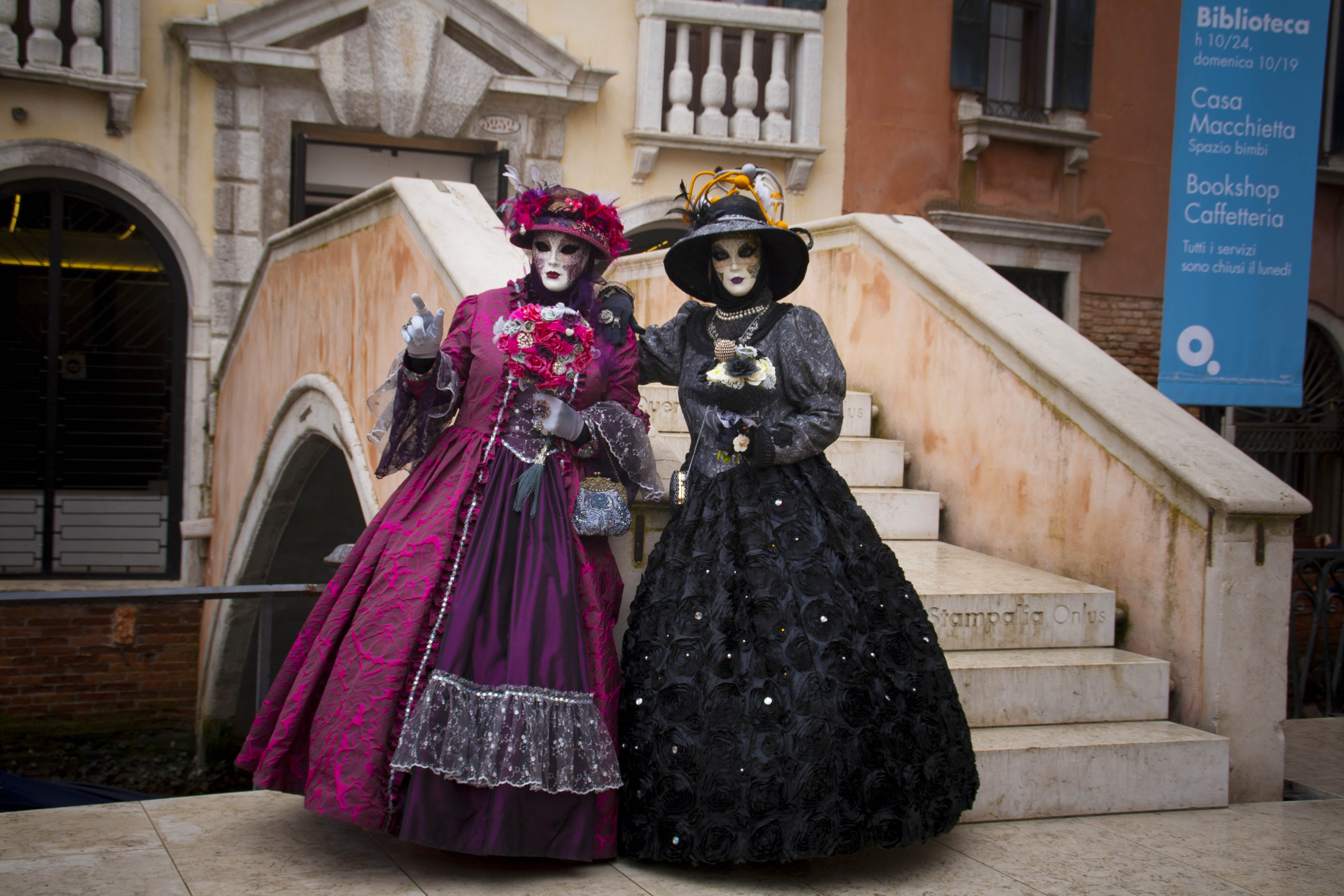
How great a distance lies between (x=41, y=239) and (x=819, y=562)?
7755mm

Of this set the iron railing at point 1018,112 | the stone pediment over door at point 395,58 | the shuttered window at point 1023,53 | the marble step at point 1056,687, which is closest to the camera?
the marble step at point 1056,687

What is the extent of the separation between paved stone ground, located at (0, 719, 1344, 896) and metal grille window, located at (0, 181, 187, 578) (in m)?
6.11

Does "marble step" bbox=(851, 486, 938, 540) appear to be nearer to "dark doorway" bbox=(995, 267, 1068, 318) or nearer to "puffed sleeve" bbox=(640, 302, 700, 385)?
"puffed sleeve" bbox=(640, 302, 700, 385)

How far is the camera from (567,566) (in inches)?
120

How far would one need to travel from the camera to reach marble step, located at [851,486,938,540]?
16.3 ft

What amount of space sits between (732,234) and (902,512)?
208cm

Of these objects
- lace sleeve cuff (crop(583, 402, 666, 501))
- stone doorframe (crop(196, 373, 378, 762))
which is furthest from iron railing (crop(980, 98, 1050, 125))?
lace sleeve cuff (crop(583, 402, 666, 501))

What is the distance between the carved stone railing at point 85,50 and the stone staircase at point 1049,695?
602 cm

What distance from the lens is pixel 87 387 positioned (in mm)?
8945

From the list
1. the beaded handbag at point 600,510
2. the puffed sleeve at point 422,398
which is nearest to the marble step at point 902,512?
the beaded handbag at point 600,510

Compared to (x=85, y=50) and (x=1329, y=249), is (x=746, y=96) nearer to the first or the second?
(x=85, y=50)

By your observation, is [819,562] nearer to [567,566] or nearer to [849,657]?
[849,657]

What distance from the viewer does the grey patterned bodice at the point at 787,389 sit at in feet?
10.5

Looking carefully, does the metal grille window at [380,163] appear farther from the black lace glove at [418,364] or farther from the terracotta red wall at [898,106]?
the black lace glove at [418,364]
